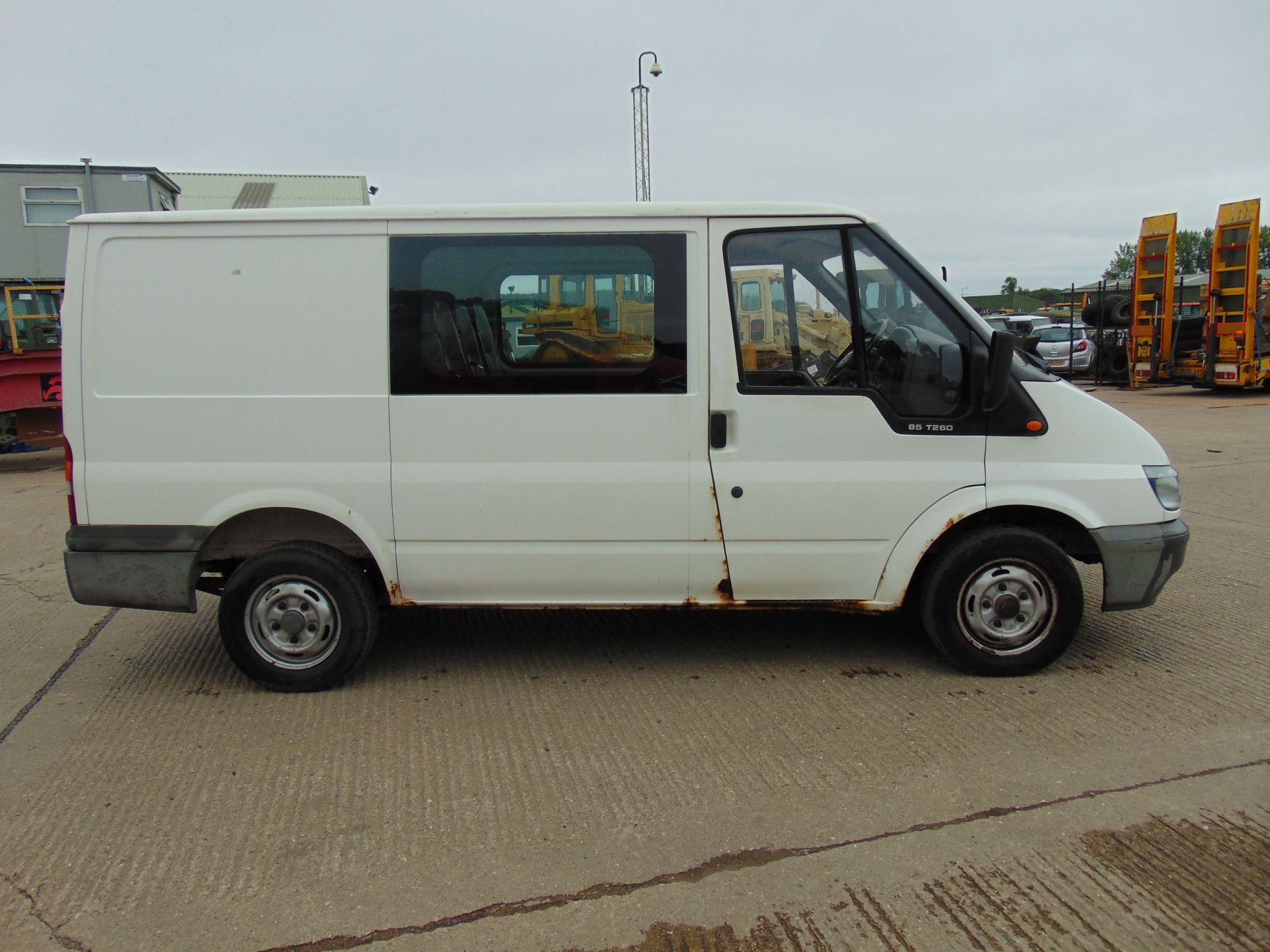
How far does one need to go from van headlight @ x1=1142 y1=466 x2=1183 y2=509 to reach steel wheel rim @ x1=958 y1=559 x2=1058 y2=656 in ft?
2.04

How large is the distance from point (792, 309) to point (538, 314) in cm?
110

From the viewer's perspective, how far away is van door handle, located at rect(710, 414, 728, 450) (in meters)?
4.08

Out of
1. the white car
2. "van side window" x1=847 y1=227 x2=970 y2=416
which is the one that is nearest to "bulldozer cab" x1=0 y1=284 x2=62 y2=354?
"van side window" x1=847 y1=227 x2=970 y2=416

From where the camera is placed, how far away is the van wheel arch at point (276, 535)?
169 inches

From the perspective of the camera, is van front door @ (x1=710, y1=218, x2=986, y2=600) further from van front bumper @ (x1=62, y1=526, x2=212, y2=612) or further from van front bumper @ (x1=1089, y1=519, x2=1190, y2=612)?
van front bumper @ (x1=62, y1=526, x2=212, y2=612)

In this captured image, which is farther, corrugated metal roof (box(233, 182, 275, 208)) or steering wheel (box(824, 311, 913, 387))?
corrugated metal roof (box(233, 182, 275, 208))

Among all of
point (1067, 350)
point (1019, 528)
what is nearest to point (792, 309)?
point (1019, 528)

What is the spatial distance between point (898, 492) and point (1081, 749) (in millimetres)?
1235

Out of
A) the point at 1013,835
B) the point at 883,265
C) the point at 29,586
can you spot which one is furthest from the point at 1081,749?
the point at 29,586

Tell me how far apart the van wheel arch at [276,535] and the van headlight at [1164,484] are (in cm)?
346

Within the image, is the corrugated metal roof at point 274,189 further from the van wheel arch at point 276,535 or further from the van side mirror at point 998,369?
the van side mirror at point 998,369

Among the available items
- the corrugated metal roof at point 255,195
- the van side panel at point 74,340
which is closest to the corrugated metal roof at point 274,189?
the corrugated metal roof at point 255,195

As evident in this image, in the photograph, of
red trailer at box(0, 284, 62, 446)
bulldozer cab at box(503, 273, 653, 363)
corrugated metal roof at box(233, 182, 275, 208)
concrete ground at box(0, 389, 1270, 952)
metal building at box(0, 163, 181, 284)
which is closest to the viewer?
concrete ground at box(0, 389, 1270, 952)

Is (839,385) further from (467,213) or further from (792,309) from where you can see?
(467,213)
